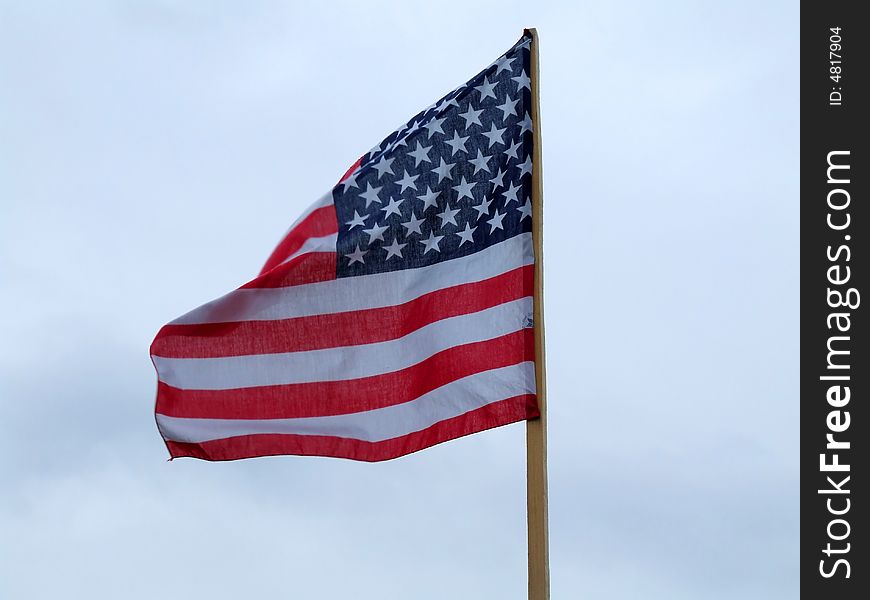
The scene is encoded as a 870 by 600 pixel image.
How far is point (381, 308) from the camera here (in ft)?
28.5

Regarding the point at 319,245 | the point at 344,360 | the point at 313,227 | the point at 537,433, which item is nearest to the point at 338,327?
the point at 344,360

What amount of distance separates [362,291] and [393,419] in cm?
93

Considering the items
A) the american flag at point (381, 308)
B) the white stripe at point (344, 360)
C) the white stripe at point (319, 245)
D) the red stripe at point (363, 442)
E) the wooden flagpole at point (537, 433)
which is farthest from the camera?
the white stripe at point (319, 245)

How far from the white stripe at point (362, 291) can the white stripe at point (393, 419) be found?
28.2 inches

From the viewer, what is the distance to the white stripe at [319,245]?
8789mm

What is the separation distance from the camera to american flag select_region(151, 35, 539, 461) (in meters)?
8.43

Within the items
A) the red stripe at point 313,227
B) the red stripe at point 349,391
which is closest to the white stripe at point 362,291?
the red stripe at point 313,227

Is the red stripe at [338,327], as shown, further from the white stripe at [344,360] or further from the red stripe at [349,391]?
the red stripe at [349,391]

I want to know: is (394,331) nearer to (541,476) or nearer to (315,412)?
(315,412)

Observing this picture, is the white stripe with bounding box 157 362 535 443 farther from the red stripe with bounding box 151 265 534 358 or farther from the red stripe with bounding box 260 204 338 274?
the red stripe with bounding box 260 204 338 274

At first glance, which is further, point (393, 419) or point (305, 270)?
point (305, 270)

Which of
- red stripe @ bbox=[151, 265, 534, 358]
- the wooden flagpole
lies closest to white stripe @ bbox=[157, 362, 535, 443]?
the wooden flagpole

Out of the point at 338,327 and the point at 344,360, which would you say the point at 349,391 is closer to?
the point at 344,360

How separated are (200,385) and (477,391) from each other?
82.4 inches
